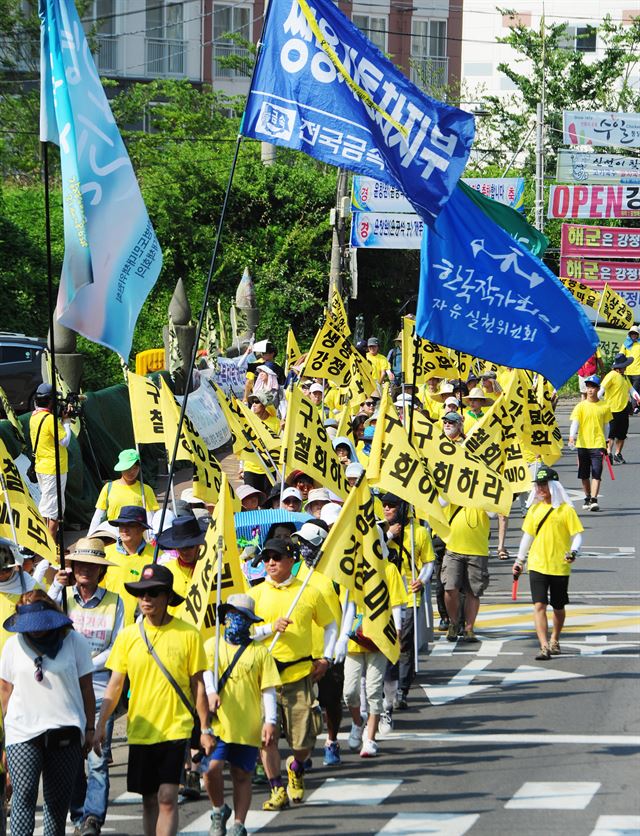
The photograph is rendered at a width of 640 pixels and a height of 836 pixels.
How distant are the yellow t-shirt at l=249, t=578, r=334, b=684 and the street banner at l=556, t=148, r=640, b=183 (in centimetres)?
3623

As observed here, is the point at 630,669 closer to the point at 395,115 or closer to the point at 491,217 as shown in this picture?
the point at 491,217

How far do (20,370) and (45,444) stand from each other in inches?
534

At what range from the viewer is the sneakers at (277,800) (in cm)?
948

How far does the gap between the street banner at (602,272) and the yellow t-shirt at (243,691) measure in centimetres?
3418

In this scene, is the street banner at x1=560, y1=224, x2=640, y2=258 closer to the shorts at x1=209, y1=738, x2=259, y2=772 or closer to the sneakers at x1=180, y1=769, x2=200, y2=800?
the sneakers at x1=180, y1=769, x2=200, y2=800

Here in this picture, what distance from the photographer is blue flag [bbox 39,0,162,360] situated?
934cm

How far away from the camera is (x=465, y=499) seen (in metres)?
12.8

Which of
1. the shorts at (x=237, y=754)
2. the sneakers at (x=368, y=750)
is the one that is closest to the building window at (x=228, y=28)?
the sneakers at (x=368, y=750)

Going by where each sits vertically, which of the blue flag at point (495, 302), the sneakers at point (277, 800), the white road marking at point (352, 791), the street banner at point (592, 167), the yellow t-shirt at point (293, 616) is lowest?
the white road marking at point (352, 791)

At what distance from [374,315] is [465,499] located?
104 feet

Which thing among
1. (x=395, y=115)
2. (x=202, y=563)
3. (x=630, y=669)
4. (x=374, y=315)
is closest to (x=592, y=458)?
(x=630, y=669)

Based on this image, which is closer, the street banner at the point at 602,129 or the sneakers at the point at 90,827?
the sneakers at the point at 90,827

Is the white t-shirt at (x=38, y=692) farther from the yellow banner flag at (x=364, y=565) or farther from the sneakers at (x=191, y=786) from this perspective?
the yellow banner flag at (x=364, y=565)

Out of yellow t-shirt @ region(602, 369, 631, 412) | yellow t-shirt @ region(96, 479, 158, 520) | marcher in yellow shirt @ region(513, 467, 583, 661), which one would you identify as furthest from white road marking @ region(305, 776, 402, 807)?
yellow t-shirt @ region(602, 369, 631, 412)
